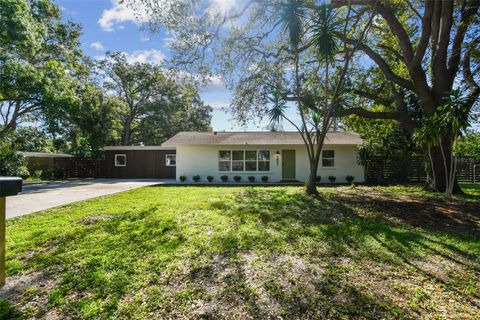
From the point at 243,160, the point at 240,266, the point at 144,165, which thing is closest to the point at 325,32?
the point at 240,266

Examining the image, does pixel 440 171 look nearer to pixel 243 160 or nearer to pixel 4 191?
pixel 243 160

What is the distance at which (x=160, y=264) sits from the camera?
360cm

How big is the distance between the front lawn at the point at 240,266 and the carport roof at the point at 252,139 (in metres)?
10.1

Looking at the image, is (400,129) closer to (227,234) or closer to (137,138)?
(227,234)

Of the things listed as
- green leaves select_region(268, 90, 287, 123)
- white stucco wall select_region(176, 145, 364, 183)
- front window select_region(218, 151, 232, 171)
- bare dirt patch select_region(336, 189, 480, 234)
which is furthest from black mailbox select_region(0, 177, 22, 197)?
front window select_region(218, 151, 232, 171)

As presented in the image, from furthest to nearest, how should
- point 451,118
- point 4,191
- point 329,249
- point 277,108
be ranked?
1. point 277,108
2. point 451,118
3. point 329,249
4. point 4,191

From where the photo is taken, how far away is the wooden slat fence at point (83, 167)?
20266 millimetres

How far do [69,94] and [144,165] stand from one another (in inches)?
280

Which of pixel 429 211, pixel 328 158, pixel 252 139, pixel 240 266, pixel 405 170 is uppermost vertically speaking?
pixel 252 139

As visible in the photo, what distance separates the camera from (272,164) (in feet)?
55.3

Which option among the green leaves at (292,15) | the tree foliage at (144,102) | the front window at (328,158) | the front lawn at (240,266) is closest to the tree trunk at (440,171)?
the front lawn at (240,266)

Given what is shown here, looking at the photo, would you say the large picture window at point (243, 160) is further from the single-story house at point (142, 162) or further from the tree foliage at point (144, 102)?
the tree foliage at point (144, 102)

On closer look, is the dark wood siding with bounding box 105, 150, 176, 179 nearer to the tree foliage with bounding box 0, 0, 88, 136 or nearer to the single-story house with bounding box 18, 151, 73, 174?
the single-story house with bounding box 18, 151, 73, 174

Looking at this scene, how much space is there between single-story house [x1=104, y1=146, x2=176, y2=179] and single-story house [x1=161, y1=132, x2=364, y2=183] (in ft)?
10.4
